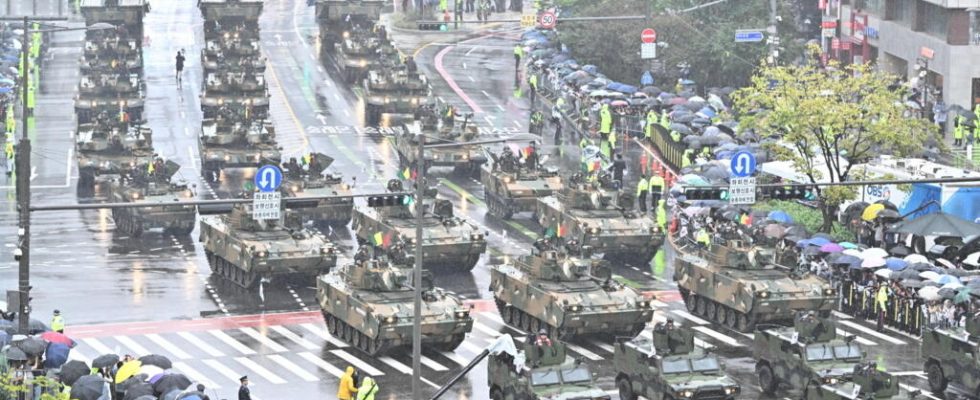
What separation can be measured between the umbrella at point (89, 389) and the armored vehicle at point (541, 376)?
913 centimetres

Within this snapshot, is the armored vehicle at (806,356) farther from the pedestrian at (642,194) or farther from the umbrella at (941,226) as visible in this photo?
the pedestrian at (642,194)

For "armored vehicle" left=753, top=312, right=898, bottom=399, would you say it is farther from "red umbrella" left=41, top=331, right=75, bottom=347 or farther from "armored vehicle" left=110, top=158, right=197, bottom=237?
"armored vehicle" left=110, top=158, right=197, bottom=237

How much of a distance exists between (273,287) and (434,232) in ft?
17.3

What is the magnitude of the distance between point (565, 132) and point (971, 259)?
33.2m

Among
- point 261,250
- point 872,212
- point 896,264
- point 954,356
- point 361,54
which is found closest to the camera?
point 954,356

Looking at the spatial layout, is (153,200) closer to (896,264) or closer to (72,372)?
(896,264)

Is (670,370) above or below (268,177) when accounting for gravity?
below

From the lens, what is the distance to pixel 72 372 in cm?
4634

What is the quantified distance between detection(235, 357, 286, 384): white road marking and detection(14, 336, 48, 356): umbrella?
8.21 metres

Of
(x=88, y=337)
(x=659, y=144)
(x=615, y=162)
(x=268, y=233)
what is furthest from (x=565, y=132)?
(x=88, y=337)

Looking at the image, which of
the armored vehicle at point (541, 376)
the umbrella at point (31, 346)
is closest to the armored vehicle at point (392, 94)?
the armored vehicle at point (541, 376)

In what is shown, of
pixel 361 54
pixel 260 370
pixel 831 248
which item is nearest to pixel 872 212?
pixel 831 248

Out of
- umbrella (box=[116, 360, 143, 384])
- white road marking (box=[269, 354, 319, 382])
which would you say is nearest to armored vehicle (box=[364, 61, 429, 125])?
white road marking (box=[269, 354, 319, 382])

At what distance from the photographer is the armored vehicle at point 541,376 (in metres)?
49.4
